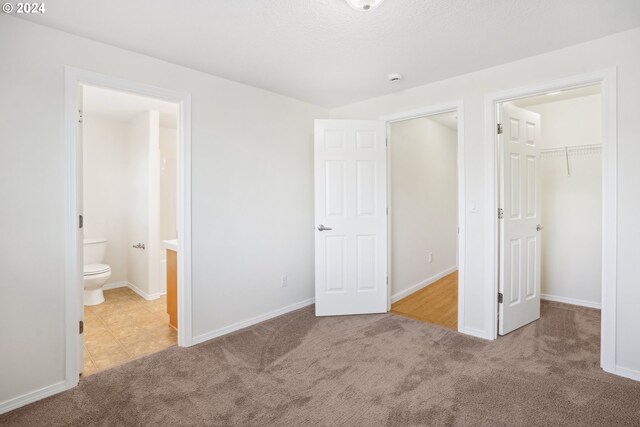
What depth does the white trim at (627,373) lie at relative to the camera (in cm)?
217

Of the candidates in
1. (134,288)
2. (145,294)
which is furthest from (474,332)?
(134,288)

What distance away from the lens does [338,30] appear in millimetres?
2131

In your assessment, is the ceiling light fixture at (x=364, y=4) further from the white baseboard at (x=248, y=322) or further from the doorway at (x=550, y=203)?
the white baseboard at (x=248, y=322)

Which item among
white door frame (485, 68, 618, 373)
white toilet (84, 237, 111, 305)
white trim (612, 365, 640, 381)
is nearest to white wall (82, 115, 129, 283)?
white toilet (84, 237, 111, 305)

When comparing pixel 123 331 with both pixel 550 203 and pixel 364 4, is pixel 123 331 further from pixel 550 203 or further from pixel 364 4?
pixel 550 203

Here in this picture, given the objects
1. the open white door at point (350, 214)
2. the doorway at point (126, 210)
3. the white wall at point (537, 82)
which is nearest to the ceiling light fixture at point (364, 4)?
the white wall at point (537, 82)

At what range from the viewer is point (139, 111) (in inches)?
162

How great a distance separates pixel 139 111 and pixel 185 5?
2732mm

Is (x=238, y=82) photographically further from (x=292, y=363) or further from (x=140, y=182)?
(x=292, y=363)

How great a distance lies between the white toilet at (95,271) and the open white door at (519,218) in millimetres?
4206

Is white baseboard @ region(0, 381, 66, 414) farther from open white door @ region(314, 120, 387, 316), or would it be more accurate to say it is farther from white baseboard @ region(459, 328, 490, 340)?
white baseboard @ region(459, 328, 490, 340)

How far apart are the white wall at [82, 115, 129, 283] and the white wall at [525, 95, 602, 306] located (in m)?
5.57

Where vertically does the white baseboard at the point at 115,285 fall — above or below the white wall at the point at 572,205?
below

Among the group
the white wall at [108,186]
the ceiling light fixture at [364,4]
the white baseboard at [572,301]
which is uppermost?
the ceiling light fixture at [364,4]
